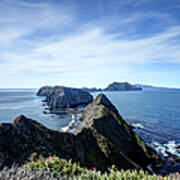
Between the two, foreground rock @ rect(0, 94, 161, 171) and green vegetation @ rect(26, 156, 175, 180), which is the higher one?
green vegetation @ rect(26, 156, 175, 180)

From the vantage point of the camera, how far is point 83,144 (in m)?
20.0

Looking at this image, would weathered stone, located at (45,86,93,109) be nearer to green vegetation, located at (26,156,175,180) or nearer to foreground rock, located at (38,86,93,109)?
foreground rock, located at (38,86,93,109)

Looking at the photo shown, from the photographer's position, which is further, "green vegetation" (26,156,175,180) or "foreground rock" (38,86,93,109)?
"foreground rock" (38,86,93,109)

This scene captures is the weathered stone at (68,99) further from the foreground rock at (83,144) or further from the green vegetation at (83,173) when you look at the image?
the green vegetation at (83,173)

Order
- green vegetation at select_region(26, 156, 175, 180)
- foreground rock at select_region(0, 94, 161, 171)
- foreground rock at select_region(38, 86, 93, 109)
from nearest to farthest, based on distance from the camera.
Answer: green vegetation at select_region(26, 156, 175, 180)
foreground rock at select_region(0, 94, 161, 171)
foreground rock at select_region(38, 86, 93, 109)

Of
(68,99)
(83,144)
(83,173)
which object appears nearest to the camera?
(83,173)

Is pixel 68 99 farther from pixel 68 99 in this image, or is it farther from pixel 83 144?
pixel 83 144

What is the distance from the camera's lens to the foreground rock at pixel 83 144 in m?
13.9

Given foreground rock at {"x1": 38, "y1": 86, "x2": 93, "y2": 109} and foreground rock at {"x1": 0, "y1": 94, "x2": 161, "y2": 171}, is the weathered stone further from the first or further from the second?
foreground rock at {"x1": 0, "y1": 94, "x2": 161, "y2": 171}

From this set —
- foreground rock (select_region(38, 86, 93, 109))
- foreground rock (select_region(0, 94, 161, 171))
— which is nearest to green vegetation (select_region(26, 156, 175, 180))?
foreground rock (select_region(0, 94, 161, 171))

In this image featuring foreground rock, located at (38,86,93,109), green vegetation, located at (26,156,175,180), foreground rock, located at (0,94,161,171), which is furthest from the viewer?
foreground rock, located at (38,86,93,109)

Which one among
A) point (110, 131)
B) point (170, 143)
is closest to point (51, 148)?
point (110, 131)

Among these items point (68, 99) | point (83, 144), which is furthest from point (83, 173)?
point (68, 99)

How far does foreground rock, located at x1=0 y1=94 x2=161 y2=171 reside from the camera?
547 inches
